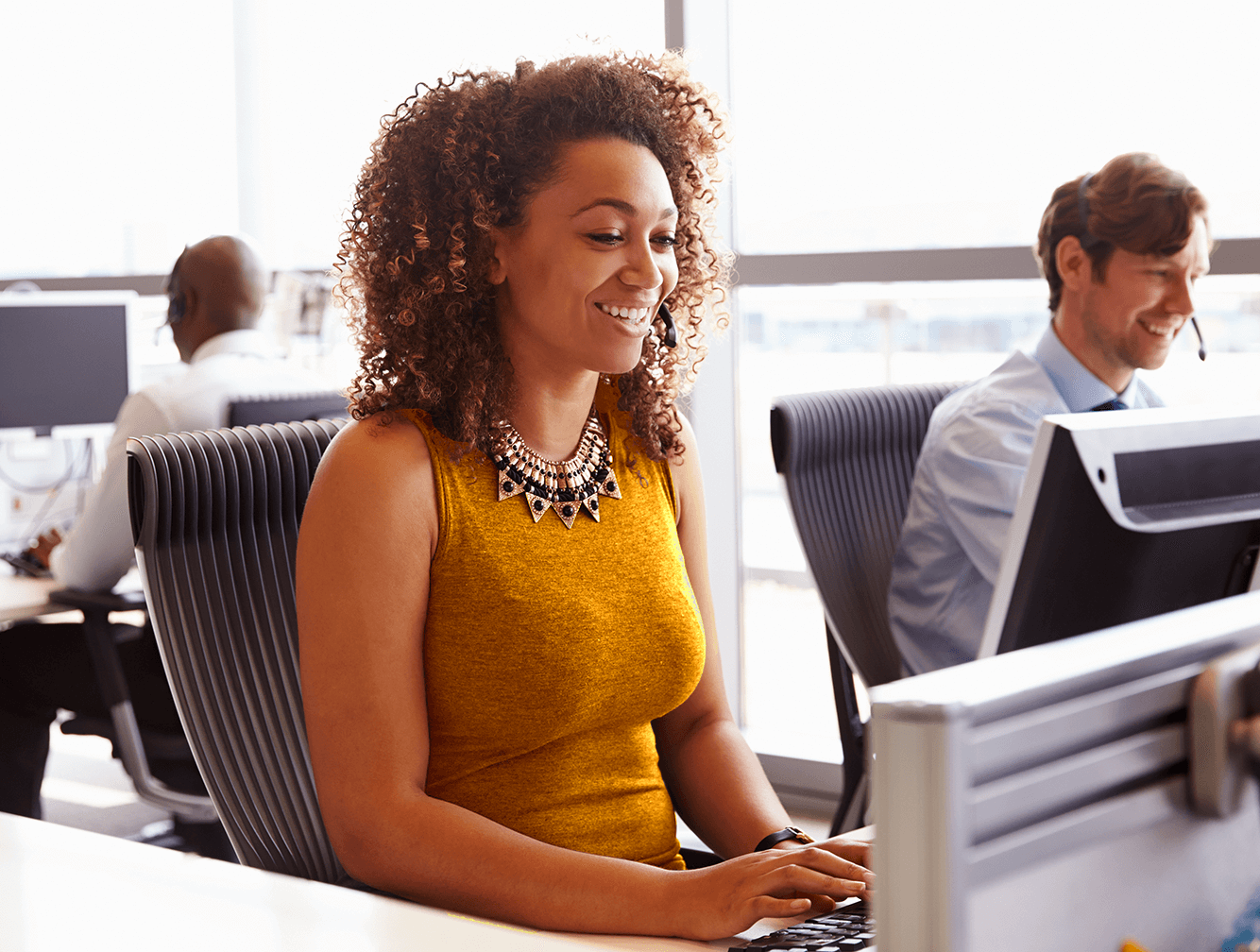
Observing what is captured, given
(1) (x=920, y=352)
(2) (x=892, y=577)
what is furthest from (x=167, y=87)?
(2) (x=892, y=577)

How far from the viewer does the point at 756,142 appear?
3.32 m

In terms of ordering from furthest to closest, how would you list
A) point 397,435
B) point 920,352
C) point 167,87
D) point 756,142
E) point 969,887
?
point 167,87
point 920,352
point 756,142
point 397,435
point 969,887

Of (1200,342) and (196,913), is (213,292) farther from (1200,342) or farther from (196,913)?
(196,913)

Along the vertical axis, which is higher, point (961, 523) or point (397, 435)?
point (397, 435)

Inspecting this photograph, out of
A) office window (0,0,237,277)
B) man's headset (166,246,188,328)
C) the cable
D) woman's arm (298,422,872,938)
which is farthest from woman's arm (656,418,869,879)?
office window (0,0,237,277)

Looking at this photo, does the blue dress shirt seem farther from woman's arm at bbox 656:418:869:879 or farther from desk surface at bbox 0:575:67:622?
desk surface at bbox 0:575:67:622

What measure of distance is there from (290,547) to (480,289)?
341 mm

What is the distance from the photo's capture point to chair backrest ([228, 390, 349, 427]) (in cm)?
234

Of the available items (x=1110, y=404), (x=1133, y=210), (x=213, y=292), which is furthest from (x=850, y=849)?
(x=213, y=292)

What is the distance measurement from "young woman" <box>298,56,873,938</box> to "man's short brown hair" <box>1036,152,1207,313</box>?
642mm

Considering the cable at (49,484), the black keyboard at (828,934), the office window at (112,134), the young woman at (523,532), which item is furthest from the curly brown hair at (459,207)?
the office window at (112,134)

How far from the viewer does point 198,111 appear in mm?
4668

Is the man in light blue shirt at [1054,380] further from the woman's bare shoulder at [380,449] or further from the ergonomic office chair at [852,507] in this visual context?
the woman's bare shoulder at [380,449]

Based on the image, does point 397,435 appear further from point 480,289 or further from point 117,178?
point 117,178
